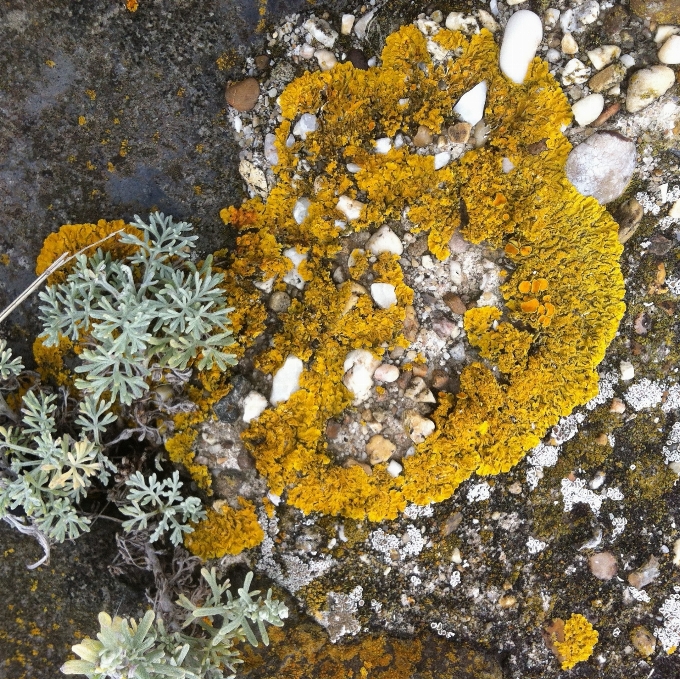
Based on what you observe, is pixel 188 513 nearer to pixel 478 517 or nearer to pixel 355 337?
pixel 355 337

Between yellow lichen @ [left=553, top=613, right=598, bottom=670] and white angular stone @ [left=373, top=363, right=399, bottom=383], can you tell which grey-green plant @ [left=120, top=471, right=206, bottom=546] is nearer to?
white angular stone @ [left=373, top=363, right=399, bottom=383]

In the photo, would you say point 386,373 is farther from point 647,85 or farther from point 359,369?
point 647,85

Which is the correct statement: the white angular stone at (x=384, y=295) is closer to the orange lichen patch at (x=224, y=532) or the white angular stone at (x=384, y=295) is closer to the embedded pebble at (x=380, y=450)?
the embedded pebble at (x=380, y=450)

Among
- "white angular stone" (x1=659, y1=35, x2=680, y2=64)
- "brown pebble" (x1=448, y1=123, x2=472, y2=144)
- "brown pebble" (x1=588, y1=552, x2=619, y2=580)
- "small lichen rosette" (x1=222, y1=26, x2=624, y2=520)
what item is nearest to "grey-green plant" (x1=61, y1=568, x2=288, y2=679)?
"small lichen rosette" (x1=222, y1=26, x2=624, y2=520)

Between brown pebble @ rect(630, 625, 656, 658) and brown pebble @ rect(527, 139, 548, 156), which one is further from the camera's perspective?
brown pebble @ rect(630, 625, 656, 658)

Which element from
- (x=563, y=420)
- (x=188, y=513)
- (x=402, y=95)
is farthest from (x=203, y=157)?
(x=563, y=420)

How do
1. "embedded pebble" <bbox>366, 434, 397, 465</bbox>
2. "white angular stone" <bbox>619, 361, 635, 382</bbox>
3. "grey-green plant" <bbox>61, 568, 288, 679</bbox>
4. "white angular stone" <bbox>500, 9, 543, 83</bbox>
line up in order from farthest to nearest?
"white angular stone" <bbox>619, 361, 635, 382</bbox>
"embedded pebble" <bbox>366, 434, 397, 465</bbox>
"white angular stone" <bbox>500, 9, 543, 83</bbox>
"grey-green plant" <bbox>61, 568, 288, 679</bbox>
